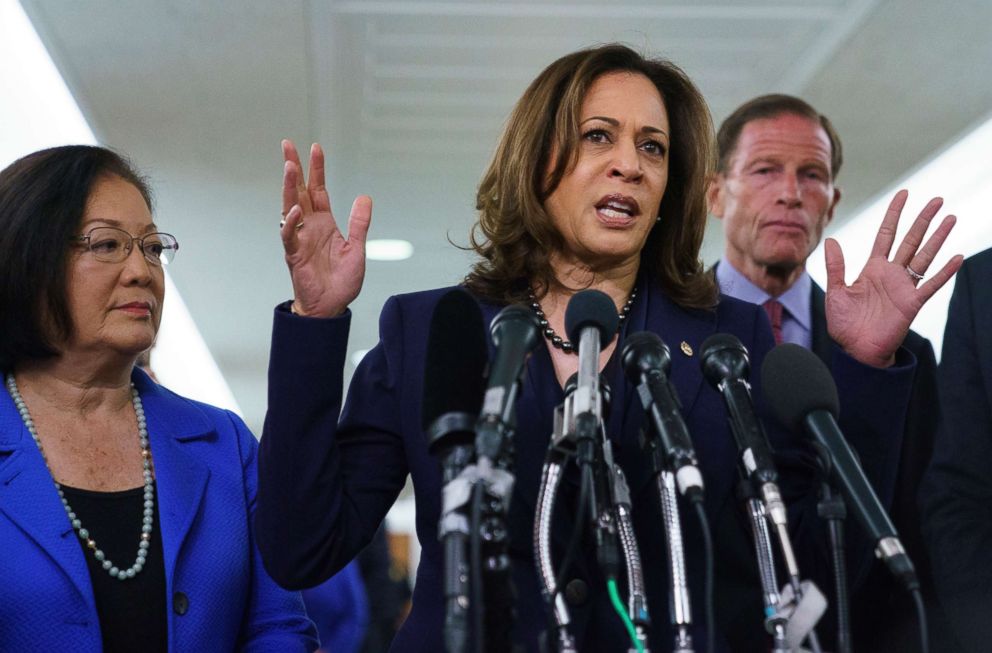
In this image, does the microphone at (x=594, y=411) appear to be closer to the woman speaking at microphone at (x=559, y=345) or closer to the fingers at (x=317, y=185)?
the woman speaking at microphone at (x=559, y=345)

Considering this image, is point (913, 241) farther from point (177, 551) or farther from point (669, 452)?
point (177, 551)

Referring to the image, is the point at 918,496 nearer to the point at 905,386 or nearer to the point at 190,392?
the point at 905,386

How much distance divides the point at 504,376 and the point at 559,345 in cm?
73

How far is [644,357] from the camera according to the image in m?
1.53

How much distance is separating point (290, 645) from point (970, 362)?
1.34 metres

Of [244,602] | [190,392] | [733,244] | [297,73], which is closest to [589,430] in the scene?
[244,602]

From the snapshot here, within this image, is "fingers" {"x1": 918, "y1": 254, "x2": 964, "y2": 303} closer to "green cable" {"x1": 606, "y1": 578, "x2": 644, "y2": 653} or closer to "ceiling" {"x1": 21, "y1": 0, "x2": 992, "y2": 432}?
"green cable" {"x1": 606, "y1": 578, "x2": 644, "y2": 653}

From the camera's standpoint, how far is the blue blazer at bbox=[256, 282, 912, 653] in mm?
1835

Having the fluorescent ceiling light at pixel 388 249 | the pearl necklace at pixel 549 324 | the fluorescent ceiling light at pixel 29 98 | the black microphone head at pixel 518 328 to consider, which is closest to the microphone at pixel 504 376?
the black microphone head at pixel 518 328

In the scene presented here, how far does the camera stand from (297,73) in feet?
19.9

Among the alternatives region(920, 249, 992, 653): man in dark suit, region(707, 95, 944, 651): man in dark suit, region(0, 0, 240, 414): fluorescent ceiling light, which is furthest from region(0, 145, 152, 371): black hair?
region(0, 0, 240, 414): fluorescent ceiling light

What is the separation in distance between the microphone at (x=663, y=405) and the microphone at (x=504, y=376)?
0.14 m

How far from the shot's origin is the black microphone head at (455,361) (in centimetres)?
144

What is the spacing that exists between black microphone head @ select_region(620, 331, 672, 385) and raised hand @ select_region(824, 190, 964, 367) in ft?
1.59
